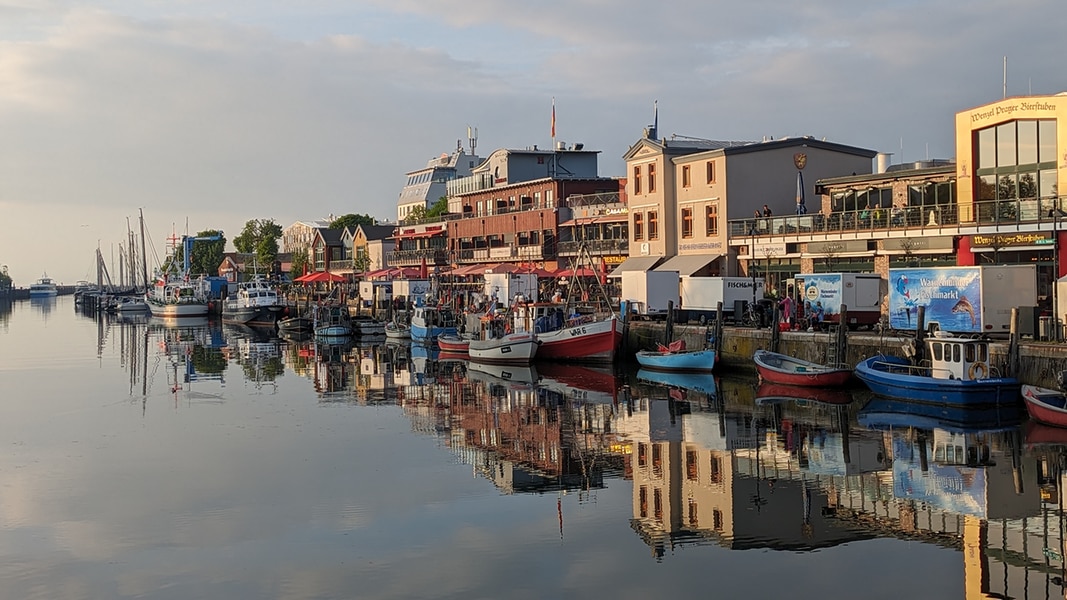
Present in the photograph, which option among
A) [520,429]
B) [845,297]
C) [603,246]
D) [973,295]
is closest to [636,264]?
[603,246]

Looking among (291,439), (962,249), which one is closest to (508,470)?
(291,439)

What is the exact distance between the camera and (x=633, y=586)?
20.3m

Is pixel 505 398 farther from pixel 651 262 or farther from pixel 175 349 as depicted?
pixel 175 349

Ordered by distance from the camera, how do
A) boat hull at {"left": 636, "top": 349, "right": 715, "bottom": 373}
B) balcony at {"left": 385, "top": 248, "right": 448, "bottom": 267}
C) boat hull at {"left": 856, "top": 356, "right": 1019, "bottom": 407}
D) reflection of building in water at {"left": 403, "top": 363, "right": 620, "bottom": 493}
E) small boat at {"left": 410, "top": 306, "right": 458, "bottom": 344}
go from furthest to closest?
balcony at {"left": 385, "top": 248, "right": 448, "bottom": 267}
small boat at {"left": 410, "top": 306, "right": 458, "bottom": 344}
boat hull at {"left": 636, "top": 349, "right": 715, "bottom": 373}
boat hull at {"left": 856, "top": 356, "right": 1019, "bottom": 407}
reflection of building in water at {"left": 403, "top": 363, "right": 620, "bottom": 493}

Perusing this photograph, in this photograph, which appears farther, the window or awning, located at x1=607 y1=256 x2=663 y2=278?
awning, located at x1=607 y1=256 x2=663 y2=278

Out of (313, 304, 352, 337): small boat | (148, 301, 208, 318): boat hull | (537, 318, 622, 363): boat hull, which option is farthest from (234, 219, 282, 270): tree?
(537, 318, 622, 363): boat hull

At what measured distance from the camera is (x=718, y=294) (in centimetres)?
5625

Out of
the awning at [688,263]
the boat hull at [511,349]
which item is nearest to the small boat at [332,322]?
the boat hull at [511,349]

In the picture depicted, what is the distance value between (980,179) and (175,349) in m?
53.1

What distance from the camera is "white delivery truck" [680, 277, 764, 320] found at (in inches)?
2205

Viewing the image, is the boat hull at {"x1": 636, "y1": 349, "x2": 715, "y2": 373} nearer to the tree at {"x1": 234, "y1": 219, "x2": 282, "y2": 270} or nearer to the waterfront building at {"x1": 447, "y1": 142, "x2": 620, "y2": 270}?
the waterfront building at {"x1": 447, "y1": 142, "x2": 620, "y2": 270}

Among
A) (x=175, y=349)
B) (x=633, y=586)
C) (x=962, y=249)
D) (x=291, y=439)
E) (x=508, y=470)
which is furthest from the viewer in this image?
(x=175, y=349)

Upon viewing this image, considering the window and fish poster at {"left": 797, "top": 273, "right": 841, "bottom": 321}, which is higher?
the window

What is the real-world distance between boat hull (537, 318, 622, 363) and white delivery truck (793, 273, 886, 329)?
9.69m
